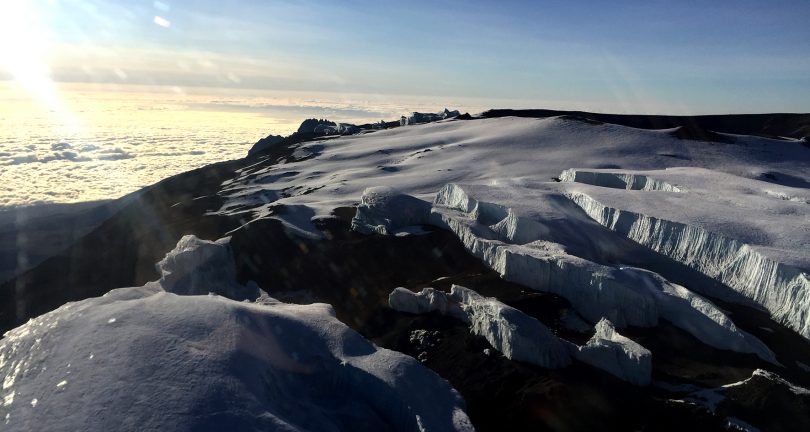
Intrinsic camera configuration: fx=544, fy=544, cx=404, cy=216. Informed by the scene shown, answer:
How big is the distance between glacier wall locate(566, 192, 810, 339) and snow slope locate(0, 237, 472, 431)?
18224mm

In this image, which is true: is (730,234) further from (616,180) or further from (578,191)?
(616,180)

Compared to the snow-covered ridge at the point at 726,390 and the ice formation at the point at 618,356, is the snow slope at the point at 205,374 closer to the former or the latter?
the ice formation at the point at 618,356

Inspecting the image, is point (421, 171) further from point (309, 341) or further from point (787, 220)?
point (309, 341)

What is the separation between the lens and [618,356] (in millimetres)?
23703

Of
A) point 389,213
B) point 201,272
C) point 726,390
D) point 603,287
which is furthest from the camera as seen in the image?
point 389,213

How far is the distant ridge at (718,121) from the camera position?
8350 centimetres

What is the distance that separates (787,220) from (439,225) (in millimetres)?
22067

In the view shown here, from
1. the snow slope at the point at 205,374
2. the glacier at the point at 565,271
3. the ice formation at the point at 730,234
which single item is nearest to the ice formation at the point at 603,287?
the glacier at the point at 565,271

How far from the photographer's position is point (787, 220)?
33.3 meters

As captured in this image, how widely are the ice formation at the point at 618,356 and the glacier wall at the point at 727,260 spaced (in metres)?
9.57

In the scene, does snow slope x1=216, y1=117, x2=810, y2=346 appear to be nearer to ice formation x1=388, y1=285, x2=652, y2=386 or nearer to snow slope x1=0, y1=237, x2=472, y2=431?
ice formation x1=388, y1=285, x2=652, y2=386

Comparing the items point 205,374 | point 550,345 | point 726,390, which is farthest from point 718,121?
point 205,374

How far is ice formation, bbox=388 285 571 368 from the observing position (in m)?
24.1

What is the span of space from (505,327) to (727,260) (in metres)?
15.0
